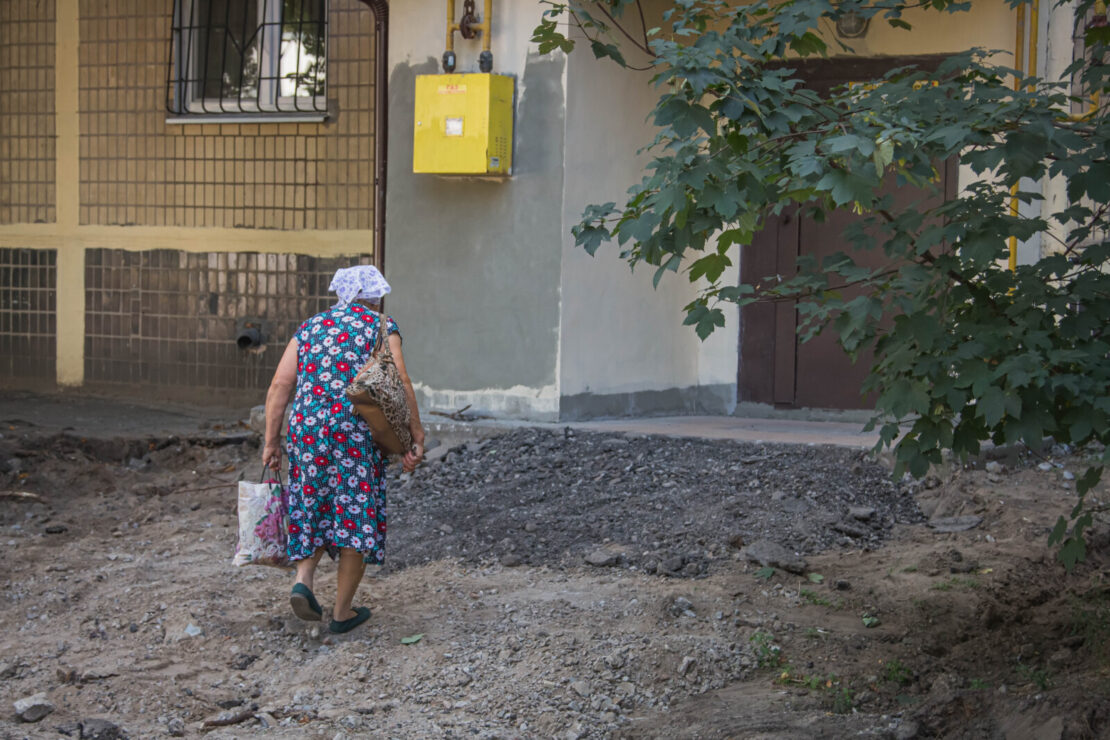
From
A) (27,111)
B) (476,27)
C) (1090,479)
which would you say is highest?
(476,27)

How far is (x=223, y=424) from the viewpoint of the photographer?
29.2 feet

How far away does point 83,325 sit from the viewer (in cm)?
1009

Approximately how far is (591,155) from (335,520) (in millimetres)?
3868

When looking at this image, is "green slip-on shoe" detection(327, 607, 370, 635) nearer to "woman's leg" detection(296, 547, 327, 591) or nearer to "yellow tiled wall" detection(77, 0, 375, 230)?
"woman's leg" detection(296, 547, 327, 591)

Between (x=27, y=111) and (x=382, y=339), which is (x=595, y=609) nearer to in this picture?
(x=382, y=339)

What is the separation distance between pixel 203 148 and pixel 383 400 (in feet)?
19.3

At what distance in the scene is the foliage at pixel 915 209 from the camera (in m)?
3.04

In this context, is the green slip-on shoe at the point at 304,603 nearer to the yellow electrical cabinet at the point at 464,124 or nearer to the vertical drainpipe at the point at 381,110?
the yellow electrical cabinet at the point at 464,124

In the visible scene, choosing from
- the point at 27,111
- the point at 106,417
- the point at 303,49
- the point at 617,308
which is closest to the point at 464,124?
the point at 617,308

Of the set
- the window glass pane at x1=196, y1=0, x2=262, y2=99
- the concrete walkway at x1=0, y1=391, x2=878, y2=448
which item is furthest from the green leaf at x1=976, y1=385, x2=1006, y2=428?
the window glass pane at x1=196, y1=0, x2=262, y2=99

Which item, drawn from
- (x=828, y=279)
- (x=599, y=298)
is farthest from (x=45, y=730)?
(x=599, y=298)

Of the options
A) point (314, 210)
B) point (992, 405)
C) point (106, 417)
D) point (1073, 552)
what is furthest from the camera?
point (314, 210)

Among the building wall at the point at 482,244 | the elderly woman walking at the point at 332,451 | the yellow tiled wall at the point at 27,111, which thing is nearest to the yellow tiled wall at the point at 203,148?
the yellow tiled wall at the point at 27,111

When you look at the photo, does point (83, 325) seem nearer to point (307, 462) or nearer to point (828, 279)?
point (307, 462)
